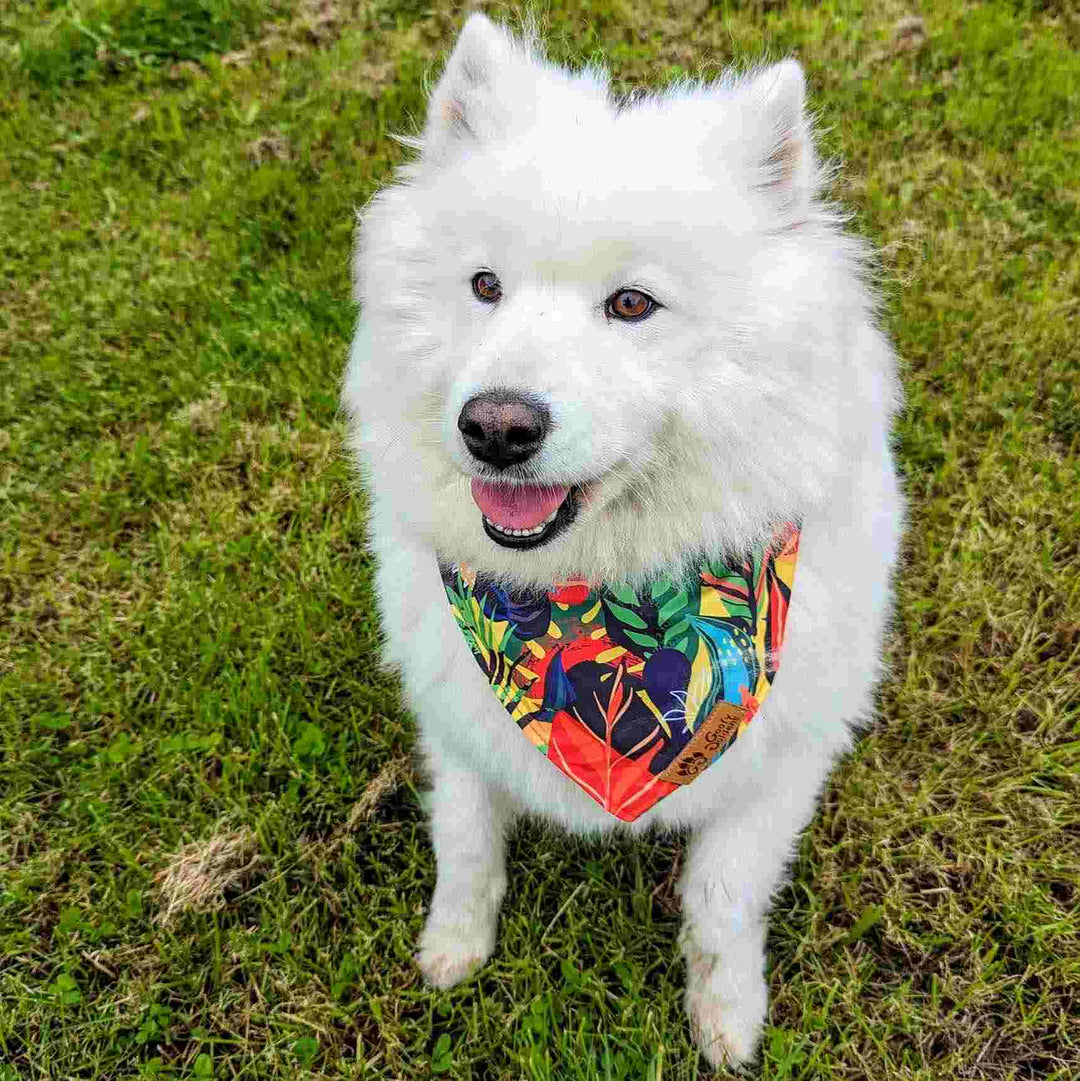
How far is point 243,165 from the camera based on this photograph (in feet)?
14.3

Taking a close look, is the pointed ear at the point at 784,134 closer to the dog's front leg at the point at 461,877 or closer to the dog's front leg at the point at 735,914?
the dog's front leg at the point at 735,914

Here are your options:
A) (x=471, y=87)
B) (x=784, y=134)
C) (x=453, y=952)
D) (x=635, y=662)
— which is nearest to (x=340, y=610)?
(x=453, y=952)

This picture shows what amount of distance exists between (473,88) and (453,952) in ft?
6.66

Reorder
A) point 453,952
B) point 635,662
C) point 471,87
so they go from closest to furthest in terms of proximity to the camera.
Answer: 1. point 471,87
2. point 635,662
3. point 453,952

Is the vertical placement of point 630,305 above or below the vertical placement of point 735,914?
above

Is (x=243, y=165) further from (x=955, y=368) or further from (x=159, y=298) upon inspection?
(x=955, y=368)

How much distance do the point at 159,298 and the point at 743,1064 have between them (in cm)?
355

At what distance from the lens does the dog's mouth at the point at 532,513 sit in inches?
71.4

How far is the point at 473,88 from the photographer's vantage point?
1.96 meters

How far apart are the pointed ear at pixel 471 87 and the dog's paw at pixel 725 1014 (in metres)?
1.98

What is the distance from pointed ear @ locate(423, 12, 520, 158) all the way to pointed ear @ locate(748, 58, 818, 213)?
52 cm

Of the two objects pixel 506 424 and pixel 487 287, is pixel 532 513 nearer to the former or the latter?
pixel 506 424

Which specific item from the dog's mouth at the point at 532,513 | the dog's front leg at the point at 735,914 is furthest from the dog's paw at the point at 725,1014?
the dog's mouth at the point at 532,513

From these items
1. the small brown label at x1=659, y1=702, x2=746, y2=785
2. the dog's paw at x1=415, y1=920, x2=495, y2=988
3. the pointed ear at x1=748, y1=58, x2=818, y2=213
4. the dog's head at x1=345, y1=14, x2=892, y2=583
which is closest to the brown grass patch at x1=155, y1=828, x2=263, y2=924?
the dog's paw at x1=415, y1=920, x2=495, y2=988
